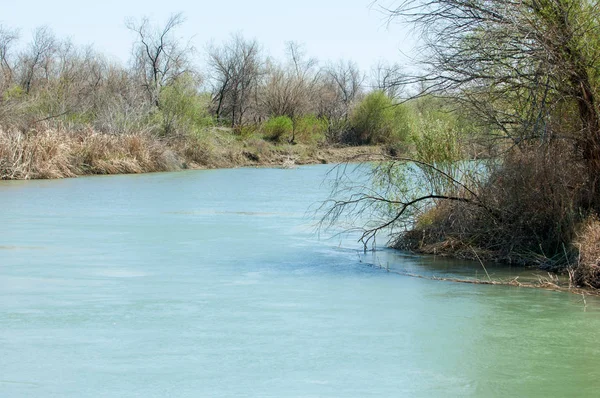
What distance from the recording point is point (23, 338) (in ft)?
26.2

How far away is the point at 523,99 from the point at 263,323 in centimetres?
548

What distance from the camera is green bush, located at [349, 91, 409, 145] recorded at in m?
45.7

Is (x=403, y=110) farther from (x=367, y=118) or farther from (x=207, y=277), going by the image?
(x=207, y=277)

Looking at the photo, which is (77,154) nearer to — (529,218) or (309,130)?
(309,130)

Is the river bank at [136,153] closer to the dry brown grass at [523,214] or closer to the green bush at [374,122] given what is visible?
the green bush at [374,122]

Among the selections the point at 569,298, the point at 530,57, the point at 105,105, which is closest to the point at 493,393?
the point at 569,298

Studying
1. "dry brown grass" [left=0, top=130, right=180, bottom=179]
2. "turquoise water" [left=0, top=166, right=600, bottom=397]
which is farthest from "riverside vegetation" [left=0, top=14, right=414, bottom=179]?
"turquoise water" [left=0, top=166, right=600, bottom=397]

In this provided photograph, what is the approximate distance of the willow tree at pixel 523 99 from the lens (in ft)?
35.3

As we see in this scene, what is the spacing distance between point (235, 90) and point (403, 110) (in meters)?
11.6

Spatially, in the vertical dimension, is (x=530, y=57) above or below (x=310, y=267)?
above

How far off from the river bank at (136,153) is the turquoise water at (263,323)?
13203 millimetres

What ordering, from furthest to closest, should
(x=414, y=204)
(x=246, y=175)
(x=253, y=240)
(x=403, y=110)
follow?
(x=403, y=110)
(x=246, y=175)
(x=253, y=240)
(x=414, y=204)

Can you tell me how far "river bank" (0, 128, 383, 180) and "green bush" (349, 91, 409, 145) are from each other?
175 cm

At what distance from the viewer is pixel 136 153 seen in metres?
32.8
